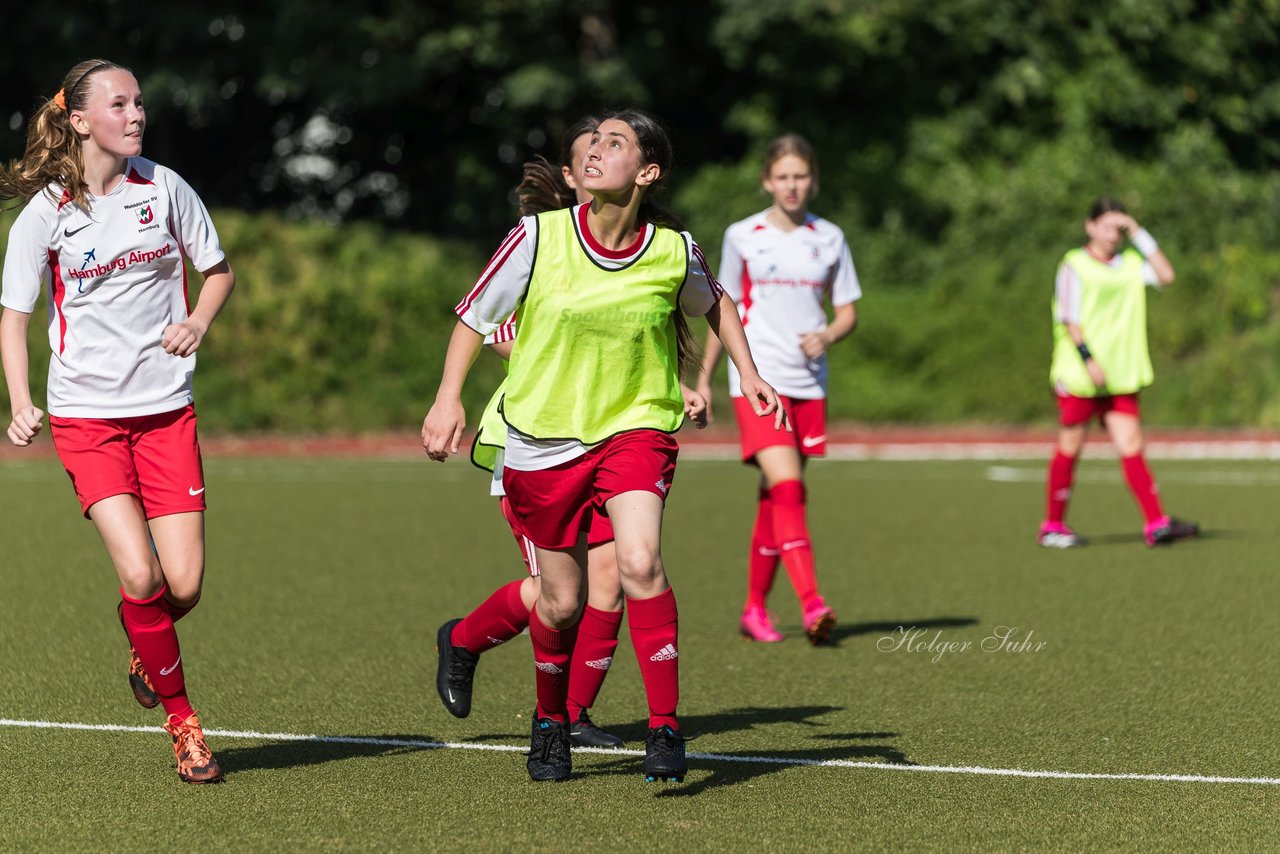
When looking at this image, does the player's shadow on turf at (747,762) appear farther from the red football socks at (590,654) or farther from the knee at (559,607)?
the knee at (559,607)

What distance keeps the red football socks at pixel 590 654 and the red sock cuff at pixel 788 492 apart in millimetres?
2429

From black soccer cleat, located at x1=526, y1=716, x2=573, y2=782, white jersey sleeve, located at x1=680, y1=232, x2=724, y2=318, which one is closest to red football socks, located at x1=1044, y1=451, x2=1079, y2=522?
white jersey sleeve, located at x1=680, y1=232, x2=724, y2=318

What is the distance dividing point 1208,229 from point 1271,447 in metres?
8.32

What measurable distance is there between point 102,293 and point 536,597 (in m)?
1.65

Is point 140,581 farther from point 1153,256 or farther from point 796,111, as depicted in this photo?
point 796,111

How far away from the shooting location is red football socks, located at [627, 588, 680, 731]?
5.43m

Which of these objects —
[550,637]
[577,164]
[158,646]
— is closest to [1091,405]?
[577,164]

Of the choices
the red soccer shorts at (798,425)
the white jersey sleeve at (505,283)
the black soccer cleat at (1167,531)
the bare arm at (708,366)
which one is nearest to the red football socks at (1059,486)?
the black soccer cleat at (1167,531)

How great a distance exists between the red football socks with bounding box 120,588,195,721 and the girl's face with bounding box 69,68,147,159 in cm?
129

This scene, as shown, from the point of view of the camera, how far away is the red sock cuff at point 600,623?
5.89 m

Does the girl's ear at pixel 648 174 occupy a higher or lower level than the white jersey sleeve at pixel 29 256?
higher

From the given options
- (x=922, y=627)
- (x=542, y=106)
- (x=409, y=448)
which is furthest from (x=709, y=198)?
(x=922, y=627)

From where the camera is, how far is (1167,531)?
11.9 metres

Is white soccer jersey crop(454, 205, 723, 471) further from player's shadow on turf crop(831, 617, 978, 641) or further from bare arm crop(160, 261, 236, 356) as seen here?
player's shadow on turf crop(831, 617, 978, 641)
